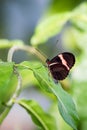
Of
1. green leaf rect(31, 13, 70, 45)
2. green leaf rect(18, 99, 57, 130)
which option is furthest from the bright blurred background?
green leaf rect(18, 99, 57, 130)

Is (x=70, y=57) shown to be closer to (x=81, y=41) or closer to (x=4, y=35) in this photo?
(x=81, y=41)

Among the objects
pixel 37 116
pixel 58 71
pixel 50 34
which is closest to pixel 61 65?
pixel 58 71

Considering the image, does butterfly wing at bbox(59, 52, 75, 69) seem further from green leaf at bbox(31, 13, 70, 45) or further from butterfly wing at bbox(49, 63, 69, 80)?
green leaf at bbox(31, 13, 70, 45)

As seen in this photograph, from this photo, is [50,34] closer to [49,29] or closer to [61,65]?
[49,29]

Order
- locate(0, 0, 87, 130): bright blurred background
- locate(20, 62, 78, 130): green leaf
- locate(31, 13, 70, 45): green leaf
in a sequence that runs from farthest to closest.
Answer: locate(31, 13, 70, 45): green leaf, locate(0, 0, 87, 130): bright blurred background, locate(20, 62, 78, 130): green leaf

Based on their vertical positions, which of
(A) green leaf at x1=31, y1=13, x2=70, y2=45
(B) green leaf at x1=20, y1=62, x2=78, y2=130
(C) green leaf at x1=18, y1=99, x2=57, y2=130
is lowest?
(B) green leaf at x1=20, y1=62, x2=78, y2=130
